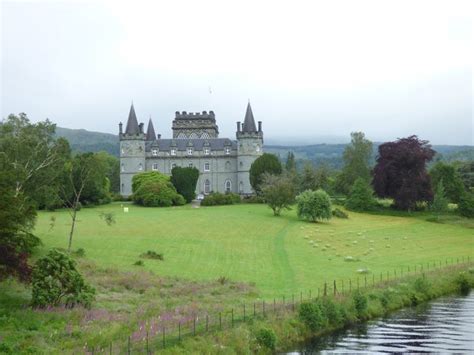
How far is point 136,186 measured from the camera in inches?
3393

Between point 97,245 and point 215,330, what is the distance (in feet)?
72.3

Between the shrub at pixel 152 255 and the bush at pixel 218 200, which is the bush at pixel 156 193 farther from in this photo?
the shrub at pixel 152 255

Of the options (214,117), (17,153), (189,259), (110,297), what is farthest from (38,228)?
(214,117)

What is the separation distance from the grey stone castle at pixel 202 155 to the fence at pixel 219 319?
220 feet

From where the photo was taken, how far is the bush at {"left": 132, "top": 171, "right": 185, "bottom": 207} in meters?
79.2

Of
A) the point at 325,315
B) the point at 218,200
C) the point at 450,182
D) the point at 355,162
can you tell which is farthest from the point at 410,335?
the point at 355,162

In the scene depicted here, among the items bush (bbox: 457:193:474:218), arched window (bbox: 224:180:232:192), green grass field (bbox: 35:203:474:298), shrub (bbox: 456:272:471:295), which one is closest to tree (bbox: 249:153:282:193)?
arched window (bbox: 224:180:232:192)

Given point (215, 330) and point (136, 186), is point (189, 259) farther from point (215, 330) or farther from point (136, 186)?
point (136, 186)

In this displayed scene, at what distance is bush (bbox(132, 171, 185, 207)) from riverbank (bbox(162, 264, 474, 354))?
48531 mm

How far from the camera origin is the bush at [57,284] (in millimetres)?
25047

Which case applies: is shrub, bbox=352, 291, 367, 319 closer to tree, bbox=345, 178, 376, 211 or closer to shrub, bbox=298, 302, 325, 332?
shrub, bbox=298, 302, 325, 332

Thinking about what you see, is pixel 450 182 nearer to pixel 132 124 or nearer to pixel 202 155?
pixel 202 155

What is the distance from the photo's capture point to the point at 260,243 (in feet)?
156

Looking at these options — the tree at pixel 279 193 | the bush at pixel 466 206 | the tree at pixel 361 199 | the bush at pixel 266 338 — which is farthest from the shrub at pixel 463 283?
the tree at pixel 361 199
